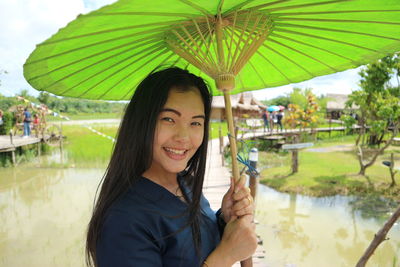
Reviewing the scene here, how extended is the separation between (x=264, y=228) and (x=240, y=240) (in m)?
4.86

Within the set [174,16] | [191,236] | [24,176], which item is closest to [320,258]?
[191,236]

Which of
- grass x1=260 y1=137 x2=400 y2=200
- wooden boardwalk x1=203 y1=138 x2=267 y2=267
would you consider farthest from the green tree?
Result: wooden boardwalk x1=203 y1=138 x2=267 y2=267

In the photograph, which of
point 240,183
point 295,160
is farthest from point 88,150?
point 240,183

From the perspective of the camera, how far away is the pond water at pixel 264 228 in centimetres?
455

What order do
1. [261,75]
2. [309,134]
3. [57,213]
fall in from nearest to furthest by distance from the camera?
[261,75] < [57,213] < [309,134]

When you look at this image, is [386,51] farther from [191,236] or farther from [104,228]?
[104,228]

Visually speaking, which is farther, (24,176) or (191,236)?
(24,176)

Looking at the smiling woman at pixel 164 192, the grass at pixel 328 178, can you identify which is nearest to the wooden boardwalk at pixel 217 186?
the grass at pixel 328 178

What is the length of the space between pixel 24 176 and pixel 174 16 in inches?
374

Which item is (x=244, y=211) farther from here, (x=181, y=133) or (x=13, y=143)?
(x=13, y=143)

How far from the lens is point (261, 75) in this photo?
5.26 ft

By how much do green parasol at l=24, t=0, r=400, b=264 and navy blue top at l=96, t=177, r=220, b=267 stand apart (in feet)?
0.93

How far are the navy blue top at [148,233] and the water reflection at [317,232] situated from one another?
12.1 ft

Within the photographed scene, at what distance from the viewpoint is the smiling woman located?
0.86 meters
